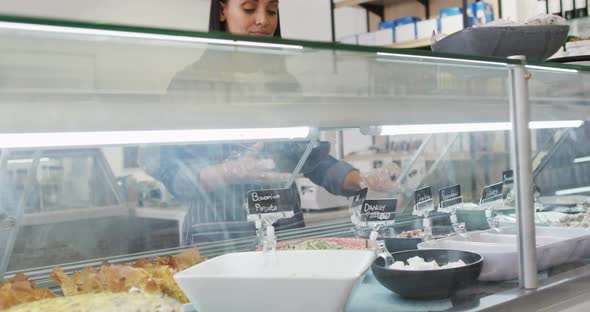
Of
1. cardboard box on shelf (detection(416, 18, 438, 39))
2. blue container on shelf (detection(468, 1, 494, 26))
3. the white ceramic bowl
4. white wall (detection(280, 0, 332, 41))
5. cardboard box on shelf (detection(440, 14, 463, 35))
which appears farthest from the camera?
white wall (detection(280, 0, 332, 41))

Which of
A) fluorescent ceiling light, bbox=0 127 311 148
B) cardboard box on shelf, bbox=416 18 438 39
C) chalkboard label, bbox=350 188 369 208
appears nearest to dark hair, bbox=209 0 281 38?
chalkboard label, bbox=350 188 369 208

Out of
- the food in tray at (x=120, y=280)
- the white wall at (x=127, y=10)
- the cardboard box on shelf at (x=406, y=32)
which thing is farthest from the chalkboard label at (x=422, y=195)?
the white wall at (x=127, y=10)

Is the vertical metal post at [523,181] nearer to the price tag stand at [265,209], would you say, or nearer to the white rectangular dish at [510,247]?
the white rectangular dish at [510,247]

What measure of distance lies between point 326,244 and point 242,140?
0.30 metres

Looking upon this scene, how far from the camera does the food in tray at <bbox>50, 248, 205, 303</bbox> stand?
0.95 meters

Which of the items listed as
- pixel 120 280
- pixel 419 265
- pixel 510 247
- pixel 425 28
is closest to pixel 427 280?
pixel 419 265

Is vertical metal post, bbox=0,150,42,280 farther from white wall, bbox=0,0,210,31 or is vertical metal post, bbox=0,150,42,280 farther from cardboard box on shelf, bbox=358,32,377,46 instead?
cardboard box on shelf, bbox=358,32,377,46

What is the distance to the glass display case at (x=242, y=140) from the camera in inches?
34.4

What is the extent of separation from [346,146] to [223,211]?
394mm

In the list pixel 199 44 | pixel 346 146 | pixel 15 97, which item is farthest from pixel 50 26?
pixel 346 146

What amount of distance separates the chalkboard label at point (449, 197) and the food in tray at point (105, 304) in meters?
0.75

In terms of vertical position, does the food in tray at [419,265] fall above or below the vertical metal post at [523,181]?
below

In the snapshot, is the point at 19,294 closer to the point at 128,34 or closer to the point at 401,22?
the point at 128,34

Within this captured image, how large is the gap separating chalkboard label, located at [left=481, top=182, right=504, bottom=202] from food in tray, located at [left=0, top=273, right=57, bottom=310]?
1.06 metres
